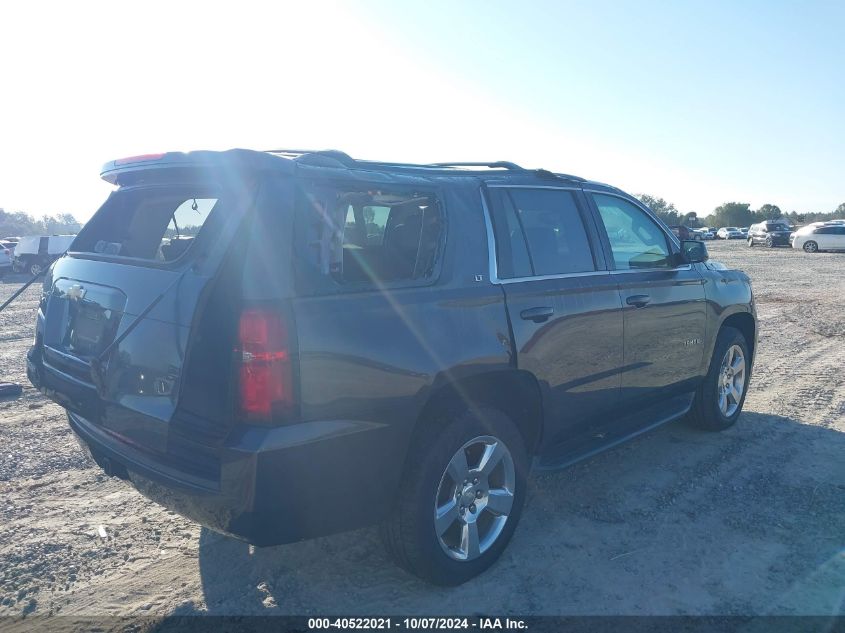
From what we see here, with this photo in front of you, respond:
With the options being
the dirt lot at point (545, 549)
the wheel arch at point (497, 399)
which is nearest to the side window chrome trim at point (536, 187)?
the wheel arch at point (497, 399)

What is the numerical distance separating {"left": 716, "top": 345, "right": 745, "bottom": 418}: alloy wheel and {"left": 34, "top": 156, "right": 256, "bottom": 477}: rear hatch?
418cm

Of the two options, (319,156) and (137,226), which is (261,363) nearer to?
(319,156)

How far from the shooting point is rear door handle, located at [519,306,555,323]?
336 centimetres

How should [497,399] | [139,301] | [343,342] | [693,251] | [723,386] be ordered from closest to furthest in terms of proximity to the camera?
[343,342]
[139,301]
[497,399]
[693,251]
[723,386]

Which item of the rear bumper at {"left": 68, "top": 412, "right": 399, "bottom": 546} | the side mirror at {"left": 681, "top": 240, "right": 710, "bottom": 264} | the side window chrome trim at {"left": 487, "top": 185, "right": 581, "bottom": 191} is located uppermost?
the side window chrome trim at {"left": 487, "top": 185, "right": 581, "bottom": 191}

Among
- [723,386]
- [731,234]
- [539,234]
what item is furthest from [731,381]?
[731,234]

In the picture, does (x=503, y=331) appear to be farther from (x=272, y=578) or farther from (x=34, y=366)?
(x=34, y=366)

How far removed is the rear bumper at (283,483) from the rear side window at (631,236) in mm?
2296

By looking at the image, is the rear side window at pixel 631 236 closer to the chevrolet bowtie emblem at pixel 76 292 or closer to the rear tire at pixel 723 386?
the rear tire at pixel 723 386

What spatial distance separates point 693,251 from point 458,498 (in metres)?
2.85

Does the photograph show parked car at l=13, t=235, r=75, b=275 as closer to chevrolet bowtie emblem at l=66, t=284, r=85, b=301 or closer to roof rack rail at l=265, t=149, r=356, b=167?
chevrolet bowtie emblem at l=66, t=284, r=85, b=301

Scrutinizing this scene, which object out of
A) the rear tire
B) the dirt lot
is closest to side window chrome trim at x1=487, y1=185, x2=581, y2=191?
the dirt lot

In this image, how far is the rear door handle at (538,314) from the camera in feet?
11.0

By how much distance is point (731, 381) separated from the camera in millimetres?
5402
